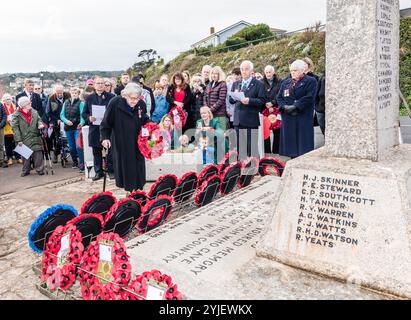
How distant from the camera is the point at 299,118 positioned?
5.73 metres

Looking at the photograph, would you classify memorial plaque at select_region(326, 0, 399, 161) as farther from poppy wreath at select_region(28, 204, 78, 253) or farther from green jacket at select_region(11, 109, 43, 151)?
green jacket at select_region(11, 109, 43, 151)

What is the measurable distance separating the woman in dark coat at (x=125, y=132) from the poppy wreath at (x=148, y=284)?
2.53 m

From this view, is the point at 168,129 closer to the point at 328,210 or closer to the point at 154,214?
the point at 154,214

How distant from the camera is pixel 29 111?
815 cm

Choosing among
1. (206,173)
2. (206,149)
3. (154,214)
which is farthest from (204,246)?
(206,149)

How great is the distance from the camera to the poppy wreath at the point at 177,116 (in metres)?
7.41

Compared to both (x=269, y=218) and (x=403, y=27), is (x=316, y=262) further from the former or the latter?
(x=403, y=27)

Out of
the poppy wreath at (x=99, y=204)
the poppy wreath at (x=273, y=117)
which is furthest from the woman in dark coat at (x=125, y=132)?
the poppy wreath at (x=273, y=117)

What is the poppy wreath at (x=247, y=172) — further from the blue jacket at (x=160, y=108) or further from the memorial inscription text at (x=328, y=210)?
the blue jacket at (x=160, y=108)

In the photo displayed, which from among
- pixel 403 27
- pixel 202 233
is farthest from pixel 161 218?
pixel 403 27

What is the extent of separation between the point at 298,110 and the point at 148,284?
3.90 meters

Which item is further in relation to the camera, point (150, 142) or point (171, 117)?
point (171, 117)

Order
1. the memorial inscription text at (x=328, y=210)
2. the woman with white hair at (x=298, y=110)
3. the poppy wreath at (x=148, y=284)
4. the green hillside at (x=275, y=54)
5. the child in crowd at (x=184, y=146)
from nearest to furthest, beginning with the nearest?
the poppy wreath at (x=148, y=284)
the memorial inscription text at (x=328, y=210)
the woman with white hair at (x=298, y=110)
the child in crowd at (x=184, y=146)
the green hillside at (x=275, y=54)
